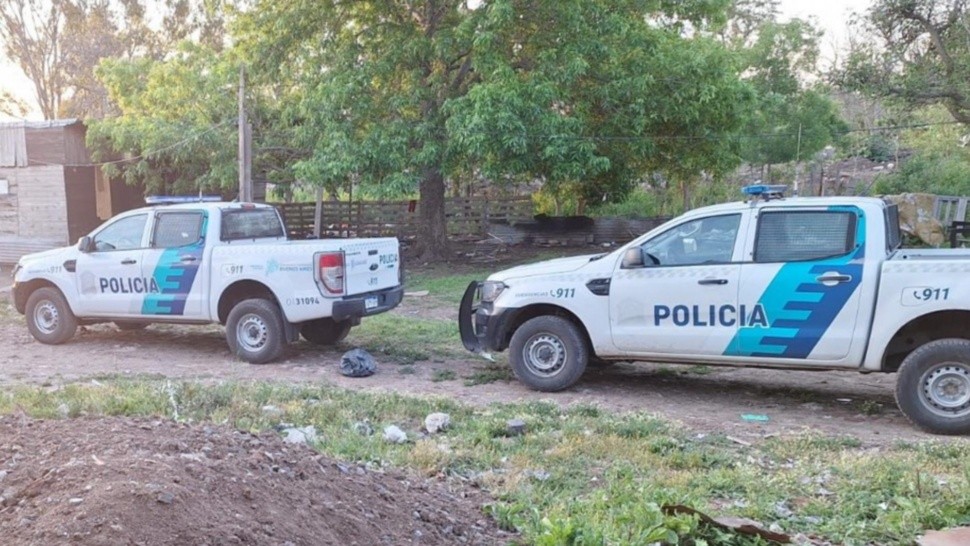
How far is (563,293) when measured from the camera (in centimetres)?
790

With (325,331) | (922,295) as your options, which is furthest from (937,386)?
(325,331)

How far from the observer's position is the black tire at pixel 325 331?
1023 centimetres

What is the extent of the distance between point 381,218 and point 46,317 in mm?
13918

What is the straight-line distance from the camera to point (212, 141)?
18.9m

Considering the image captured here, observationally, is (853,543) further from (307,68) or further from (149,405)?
(307,68)

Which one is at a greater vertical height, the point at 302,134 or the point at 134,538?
the point at 302,134

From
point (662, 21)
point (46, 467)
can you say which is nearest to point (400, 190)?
point (662, 21)

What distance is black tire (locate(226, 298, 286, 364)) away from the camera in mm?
9328

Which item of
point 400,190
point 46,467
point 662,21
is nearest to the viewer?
point 46,467

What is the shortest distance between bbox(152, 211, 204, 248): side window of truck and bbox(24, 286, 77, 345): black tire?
167cm

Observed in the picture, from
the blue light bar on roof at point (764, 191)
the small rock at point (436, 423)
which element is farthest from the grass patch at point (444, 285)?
the small rock at point (436, 423)

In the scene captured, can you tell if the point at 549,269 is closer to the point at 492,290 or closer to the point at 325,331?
the point at 492,290

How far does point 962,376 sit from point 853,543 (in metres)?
3.11

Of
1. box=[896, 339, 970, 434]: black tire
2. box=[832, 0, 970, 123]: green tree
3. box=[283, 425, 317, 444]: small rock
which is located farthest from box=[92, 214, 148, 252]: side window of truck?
box=[832, 0, 970, 123]: green tree
